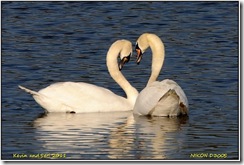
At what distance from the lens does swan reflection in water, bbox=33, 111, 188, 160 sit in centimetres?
1443

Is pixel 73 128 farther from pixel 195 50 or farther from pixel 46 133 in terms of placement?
pixel 195 50

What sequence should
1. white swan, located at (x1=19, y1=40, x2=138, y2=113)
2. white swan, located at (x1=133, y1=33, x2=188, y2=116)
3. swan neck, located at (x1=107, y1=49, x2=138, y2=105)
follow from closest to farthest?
white swan, located at (x1=133, y1=33, x2=188, y2=116) < white swan, located at (x1=19, y1=40, x2=138, y2=113) < swan neck, located at (x1=107, y1=49, x2=138, y2=105)

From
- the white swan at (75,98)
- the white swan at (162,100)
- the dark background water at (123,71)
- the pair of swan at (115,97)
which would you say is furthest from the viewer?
the white swan at (75,98)

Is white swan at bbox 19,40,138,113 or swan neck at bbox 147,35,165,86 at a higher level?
swan neck at bbox 147,35,165,86

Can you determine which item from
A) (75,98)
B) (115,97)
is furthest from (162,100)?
(75,98)

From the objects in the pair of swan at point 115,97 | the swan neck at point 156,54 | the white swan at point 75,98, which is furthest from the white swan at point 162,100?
the swan neck at point 156,54

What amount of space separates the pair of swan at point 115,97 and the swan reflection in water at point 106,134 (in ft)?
0.47

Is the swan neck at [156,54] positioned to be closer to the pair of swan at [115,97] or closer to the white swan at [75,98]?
the pair of swan at [115,97]

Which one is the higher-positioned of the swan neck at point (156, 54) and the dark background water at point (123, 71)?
the swan neck at point (156, 54)

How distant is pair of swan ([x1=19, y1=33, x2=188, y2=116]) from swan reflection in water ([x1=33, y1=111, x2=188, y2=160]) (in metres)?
0.14

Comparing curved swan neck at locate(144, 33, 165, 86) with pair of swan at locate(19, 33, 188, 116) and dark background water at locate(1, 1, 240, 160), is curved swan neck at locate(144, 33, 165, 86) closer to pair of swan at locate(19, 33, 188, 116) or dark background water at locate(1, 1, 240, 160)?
pair of swan at locate(19, 33, 188, 116)

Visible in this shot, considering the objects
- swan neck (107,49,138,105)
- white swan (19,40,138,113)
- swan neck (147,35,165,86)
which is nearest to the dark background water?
white swan (19,40,138,113)

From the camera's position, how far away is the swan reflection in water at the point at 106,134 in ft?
47.3

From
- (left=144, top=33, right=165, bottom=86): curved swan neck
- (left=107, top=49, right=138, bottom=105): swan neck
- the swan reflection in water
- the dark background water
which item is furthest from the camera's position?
(left=144, top=33, right=165, bottom=86): curved swan neck
